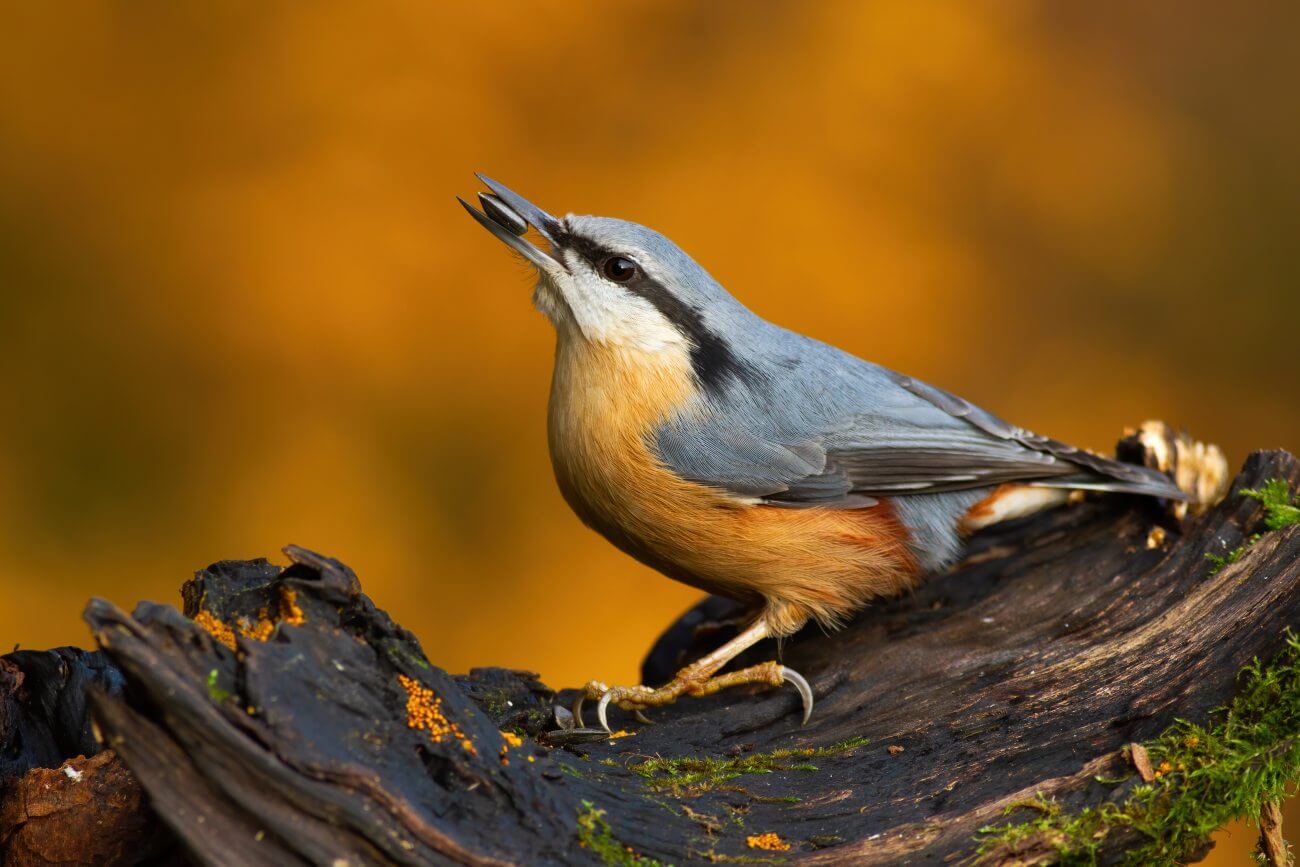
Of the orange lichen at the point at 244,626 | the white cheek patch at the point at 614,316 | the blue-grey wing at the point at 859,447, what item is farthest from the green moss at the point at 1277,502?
the orange lichen at the point at 244,626

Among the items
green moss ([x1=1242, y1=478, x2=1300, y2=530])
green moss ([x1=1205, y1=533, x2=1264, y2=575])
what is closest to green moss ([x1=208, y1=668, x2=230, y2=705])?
green moss ([x1=1205, y1=533, x2=1264, y2=575])

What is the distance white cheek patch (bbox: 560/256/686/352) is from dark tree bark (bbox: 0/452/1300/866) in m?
0.95

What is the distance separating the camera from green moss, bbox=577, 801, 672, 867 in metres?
1.93

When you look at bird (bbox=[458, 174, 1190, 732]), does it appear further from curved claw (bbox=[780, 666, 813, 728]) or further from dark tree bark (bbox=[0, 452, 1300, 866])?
dark tree bark (bbox=[0, 452, 1300, 866])

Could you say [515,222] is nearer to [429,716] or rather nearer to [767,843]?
[429,716]

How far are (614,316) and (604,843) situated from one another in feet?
5.06

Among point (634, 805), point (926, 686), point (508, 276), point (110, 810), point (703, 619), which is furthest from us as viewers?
point (508, 276)

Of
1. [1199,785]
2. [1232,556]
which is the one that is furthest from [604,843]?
[1232,556]

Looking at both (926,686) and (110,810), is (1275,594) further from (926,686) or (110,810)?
(110,810)

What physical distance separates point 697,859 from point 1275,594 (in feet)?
5.06

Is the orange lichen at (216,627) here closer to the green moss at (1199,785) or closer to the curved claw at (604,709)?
the curved claw at (604,709)

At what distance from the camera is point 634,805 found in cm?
212

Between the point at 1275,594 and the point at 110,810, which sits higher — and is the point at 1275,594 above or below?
below

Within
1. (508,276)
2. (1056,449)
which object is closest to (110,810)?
(1056,449)
